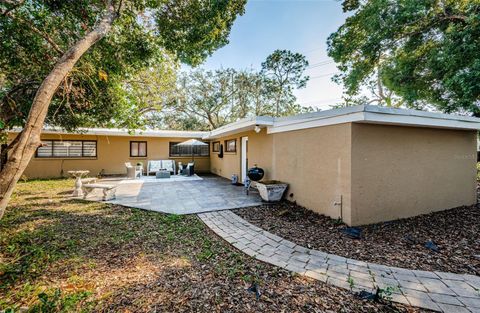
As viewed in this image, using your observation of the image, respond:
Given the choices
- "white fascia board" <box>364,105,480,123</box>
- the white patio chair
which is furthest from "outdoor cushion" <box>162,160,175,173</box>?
"white fascia board" <box>364,105,480,123</box>

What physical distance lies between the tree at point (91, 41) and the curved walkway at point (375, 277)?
13.9 feet

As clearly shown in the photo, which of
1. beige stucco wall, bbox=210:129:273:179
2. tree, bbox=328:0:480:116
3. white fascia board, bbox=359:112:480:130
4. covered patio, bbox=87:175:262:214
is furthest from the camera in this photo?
beige stucco wall, bbox=210:129:273:179

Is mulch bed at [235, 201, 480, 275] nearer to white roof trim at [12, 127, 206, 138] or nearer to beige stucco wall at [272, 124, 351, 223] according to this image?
beige stucco wall at [272, 124, 351, 223]

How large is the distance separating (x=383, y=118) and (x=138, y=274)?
16.4ft

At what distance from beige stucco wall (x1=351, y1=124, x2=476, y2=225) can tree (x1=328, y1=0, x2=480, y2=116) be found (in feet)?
8.24

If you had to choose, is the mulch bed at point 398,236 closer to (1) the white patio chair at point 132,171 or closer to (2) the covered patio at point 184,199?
(2) the covered patio at point 184,199

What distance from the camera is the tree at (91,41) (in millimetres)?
3998

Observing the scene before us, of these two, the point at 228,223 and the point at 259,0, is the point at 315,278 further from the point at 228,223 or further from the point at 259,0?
the point at 259,0

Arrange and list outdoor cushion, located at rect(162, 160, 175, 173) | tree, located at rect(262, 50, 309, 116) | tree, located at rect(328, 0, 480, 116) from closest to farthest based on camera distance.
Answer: tree, located at rect(328, 0, 480, 116) → outdoor cushion, located at rect(162, 160, 175, 173) → tree, located at rect(262, 50, 309, 116)

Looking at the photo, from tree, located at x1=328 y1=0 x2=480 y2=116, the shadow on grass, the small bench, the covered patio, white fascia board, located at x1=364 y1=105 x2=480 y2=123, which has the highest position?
tree, located at x1=328 y1=0 x2=480 y2=116

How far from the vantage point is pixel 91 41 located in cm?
340

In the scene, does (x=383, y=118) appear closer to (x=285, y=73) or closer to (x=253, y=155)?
(x=253, y=155)

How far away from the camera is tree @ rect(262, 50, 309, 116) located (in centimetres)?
1880

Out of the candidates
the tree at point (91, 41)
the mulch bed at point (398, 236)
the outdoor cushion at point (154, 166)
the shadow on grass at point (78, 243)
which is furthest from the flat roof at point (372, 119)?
the outdoor cushion at point (154, 166)
